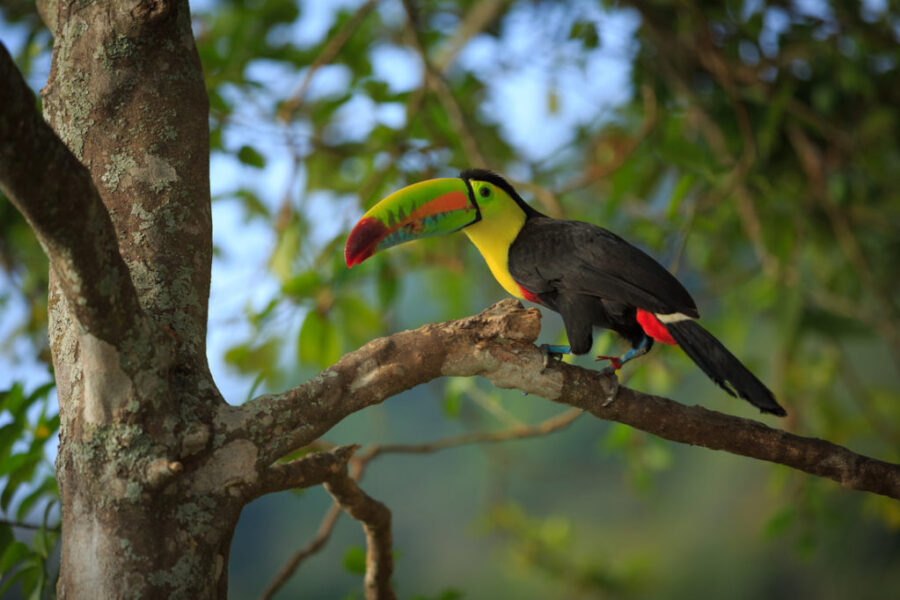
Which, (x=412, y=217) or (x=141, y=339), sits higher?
(x=412, y=217)

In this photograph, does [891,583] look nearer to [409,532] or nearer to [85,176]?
[409,532]

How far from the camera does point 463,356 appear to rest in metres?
1.26

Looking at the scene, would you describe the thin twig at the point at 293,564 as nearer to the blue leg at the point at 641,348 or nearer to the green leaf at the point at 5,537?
the green leaf at the point at 5,537

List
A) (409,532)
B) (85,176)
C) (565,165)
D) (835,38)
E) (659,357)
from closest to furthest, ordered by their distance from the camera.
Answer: (85,176) < (659,357) < (835,38) < (565,165) < (409,532)

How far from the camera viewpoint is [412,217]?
5.23 feet

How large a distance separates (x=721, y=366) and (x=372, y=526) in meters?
0.71

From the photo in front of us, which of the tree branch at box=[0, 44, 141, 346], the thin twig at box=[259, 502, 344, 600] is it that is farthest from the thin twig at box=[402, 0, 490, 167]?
the tree branch at box=[0, 44, 141, 346]

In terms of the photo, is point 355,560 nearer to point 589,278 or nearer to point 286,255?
point 589,278

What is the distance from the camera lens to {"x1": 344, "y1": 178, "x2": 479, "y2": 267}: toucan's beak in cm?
150

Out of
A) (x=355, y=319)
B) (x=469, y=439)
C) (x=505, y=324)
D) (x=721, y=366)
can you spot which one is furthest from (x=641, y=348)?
(x=355, y=319)

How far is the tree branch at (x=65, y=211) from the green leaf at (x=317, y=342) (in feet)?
3.53

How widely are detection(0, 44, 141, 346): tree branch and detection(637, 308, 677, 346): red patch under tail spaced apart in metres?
1.02

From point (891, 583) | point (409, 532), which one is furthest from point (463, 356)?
point (891, 583)

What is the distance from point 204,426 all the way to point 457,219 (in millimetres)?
782
